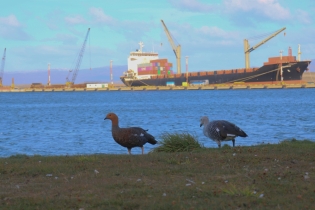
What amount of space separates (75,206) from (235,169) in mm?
3005

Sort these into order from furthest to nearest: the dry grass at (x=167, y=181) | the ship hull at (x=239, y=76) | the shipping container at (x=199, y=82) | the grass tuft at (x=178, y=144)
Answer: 1. the shipping container at (x=199, y=82)
2. the ship hull at (x=239, y=76)
3. the grass tuft at (x=178, y=144)
4. the dry grass at (x=167, y=181)

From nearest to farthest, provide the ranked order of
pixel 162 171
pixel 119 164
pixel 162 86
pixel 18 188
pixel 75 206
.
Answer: pixel 75 206 → pixel 18 188 → pixel 162 171 → pixel 119 164 → pixel 162 86

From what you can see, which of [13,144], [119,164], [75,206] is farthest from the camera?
[13,144]

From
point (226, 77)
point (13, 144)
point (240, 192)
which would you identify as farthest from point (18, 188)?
point (226, 77)

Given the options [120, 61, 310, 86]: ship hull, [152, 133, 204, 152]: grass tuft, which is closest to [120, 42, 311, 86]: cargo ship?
[120, 61, 310, 86]: ship hull

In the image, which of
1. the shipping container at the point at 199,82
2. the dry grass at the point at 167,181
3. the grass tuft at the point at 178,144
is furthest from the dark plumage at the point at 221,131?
the shipping container at the point at 199,82

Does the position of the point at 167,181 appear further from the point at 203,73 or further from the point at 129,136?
the point at 203,73

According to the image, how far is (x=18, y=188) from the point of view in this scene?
22.7 ft

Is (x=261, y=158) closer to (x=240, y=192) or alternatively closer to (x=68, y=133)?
(x=240, y=192)

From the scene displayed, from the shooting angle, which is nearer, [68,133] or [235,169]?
[235,169]

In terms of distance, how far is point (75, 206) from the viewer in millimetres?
5781

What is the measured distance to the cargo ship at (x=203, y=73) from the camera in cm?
9450

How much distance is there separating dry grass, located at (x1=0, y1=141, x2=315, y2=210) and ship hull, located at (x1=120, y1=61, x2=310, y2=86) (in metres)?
86.3

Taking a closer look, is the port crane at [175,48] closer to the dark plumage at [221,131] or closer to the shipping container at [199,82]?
the shipping container at [199,82]
